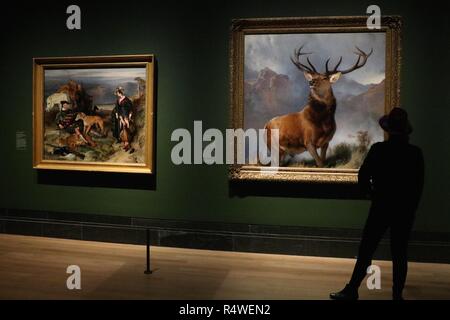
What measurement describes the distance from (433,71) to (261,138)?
2486 millimetres

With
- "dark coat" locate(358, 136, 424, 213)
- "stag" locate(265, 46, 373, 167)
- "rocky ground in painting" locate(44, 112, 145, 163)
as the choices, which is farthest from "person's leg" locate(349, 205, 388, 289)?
"rocky ground in painting" locate(44, 112, 145, 163)

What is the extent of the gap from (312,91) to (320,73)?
0.27m

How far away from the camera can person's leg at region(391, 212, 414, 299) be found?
429cm

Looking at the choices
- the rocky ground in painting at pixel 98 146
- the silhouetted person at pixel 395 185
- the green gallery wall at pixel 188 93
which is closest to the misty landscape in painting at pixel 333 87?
the green gallery wall at pixel 188 93

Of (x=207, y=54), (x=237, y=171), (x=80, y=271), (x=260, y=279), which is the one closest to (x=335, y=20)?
(x=207, y=54)

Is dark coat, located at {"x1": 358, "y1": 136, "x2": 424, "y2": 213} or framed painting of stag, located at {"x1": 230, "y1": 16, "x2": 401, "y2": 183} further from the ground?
framed painting of stag, located at {"x1": 230, "y1": 16, "x2": 401, "y2": 183}

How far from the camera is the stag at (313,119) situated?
6.30m

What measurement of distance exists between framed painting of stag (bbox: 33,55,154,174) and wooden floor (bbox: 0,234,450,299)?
1315mm

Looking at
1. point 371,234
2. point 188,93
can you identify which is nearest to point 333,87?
point 188,93

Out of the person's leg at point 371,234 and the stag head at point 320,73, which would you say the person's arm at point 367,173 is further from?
the stag head at point 320,73

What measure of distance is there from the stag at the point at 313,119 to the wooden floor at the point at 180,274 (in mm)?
1558

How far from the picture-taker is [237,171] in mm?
6527

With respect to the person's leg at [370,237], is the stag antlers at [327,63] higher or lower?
higher

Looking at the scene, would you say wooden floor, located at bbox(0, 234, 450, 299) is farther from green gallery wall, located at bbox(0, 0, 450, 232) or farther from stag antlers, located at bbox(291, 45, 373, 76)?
stag antlers, located at bbox(291, 45, 373, 76)
